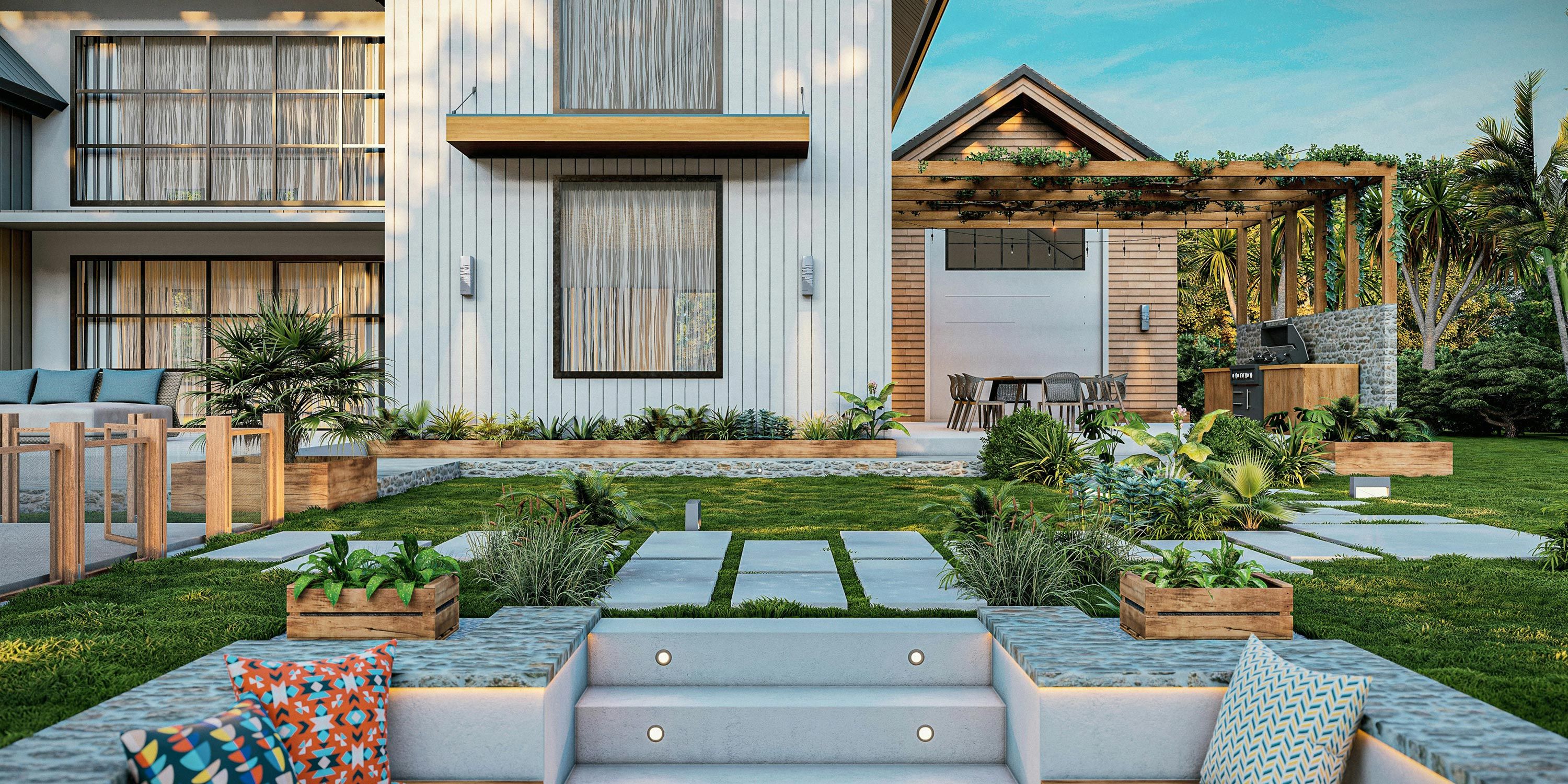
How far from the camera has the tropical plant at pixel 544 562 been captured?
3.37 meters

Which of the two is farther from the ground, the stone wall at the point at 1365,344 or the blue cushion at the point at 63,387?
the stone wall at the point at 1365,344

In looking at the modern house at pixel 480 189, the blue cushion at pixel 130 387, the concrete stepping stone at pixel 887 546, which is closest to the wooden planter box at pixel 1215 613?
the concrete stepping stone at pixel 887 546

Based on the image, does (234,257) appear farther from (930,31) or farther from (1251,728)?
(1251,728)

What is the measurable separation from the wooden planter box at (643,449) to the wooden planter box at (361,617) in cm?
592

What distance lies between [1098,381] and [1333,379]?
2.85 m

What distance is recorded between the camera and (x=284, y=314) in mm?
6004

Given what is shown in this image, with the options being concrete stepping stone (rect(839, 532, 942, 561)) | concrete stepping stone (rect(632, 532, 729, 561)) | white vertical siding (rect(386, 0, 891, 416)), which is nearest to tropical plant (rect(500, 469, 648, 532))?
concrete stepping stone (rect(632, 532, 729, 561))

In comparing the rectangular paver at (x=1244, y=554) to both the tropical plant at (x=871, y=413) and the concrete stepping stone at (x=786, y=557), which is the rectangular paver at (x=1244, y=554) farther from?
the tropical plant at (x=871, y=413)

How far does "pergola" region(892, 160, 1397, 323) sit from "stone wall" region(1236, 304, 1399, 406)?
0.27m

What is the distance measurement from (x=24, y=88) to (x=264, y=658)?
36.5 feet

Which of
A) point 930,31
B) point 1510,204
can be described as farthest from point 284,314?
point 1510,204

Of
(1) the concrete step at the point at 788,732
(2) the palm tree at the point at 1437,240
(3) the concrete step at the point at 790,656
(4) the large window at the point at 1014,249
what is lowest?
(1) the concrete step at the point at 788,732

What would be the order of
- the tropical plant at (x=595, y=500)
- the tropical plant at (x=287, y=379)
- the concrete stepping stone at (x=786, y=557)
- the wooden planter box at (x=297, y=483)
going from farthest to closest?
the tropical plant at (x=287, y=379)
the wooden planter box at (x=297, y=483)
the tropical plant at (x=595, y=500)
the concrete stepping stone at (x=786, y=557)

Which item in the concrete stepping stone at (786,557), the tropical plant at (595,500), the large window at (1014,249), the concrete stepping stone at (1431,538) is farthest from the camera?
the large window at (1014,249)
